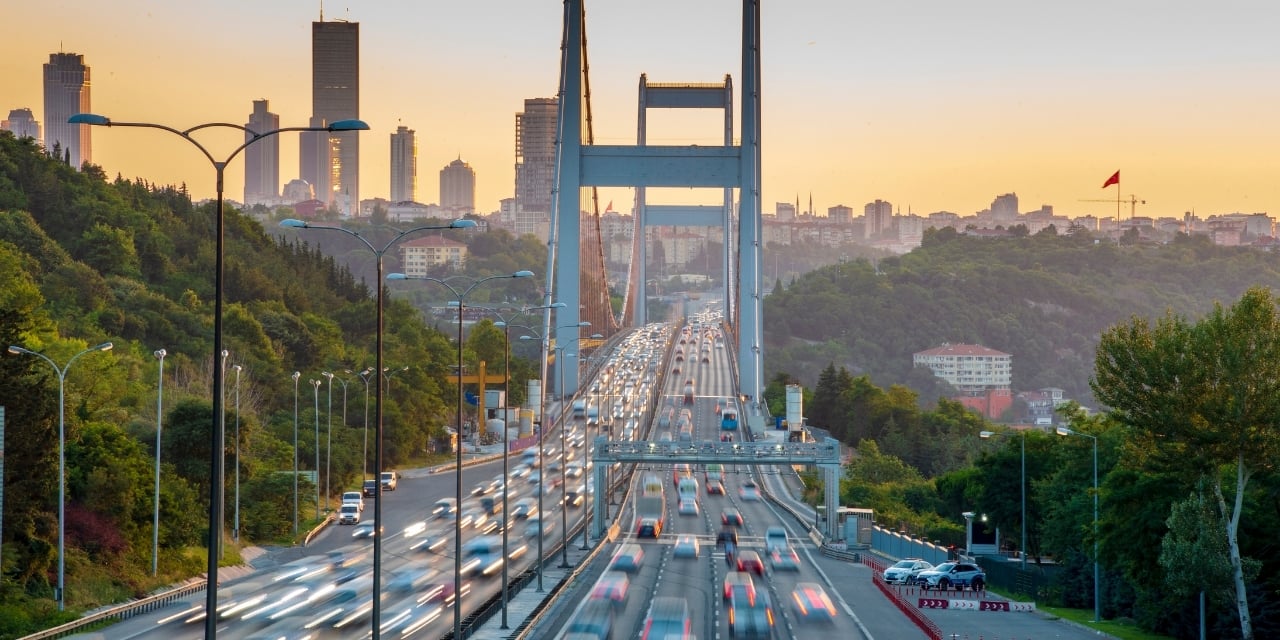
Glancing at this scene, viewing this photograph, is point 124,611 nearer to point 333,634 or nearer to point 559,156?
point 333,634

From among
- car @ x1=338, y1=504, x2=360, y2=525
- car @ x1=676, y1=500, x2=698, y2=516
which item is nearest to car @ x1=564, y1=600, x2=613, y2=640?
car @ x1=338, y1=504, x2=360, y2=525

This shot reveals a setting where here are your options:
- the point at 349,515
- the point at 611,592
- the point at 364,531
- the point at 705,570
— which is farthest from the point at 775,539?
the point at 611,592

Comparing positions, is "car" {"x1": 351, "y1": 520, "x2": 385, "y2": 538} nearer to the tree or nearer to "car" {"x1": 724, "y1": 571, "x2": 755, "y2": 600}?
"car" {"x1": 724, "y1": 571, "x2": 755, "y2": 600}

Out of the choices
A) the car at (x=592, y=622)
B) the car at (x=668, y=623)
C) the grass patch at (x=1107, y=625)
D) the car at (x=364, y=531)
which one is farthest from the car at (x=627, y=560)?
the car at (x=668, y=623)

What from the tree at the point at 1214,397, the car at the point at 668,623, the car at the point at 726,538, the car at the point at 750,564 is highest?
the tree at the point at 1214,397

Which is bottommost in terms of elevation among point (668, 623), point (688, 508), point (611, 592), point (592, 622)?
point (688, 508)

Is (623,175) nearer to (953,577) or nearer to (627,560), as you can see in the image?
(627,560)

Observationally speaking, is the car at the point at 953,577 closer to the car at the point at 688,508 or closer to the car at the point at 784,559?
the car at the point at 784,559
